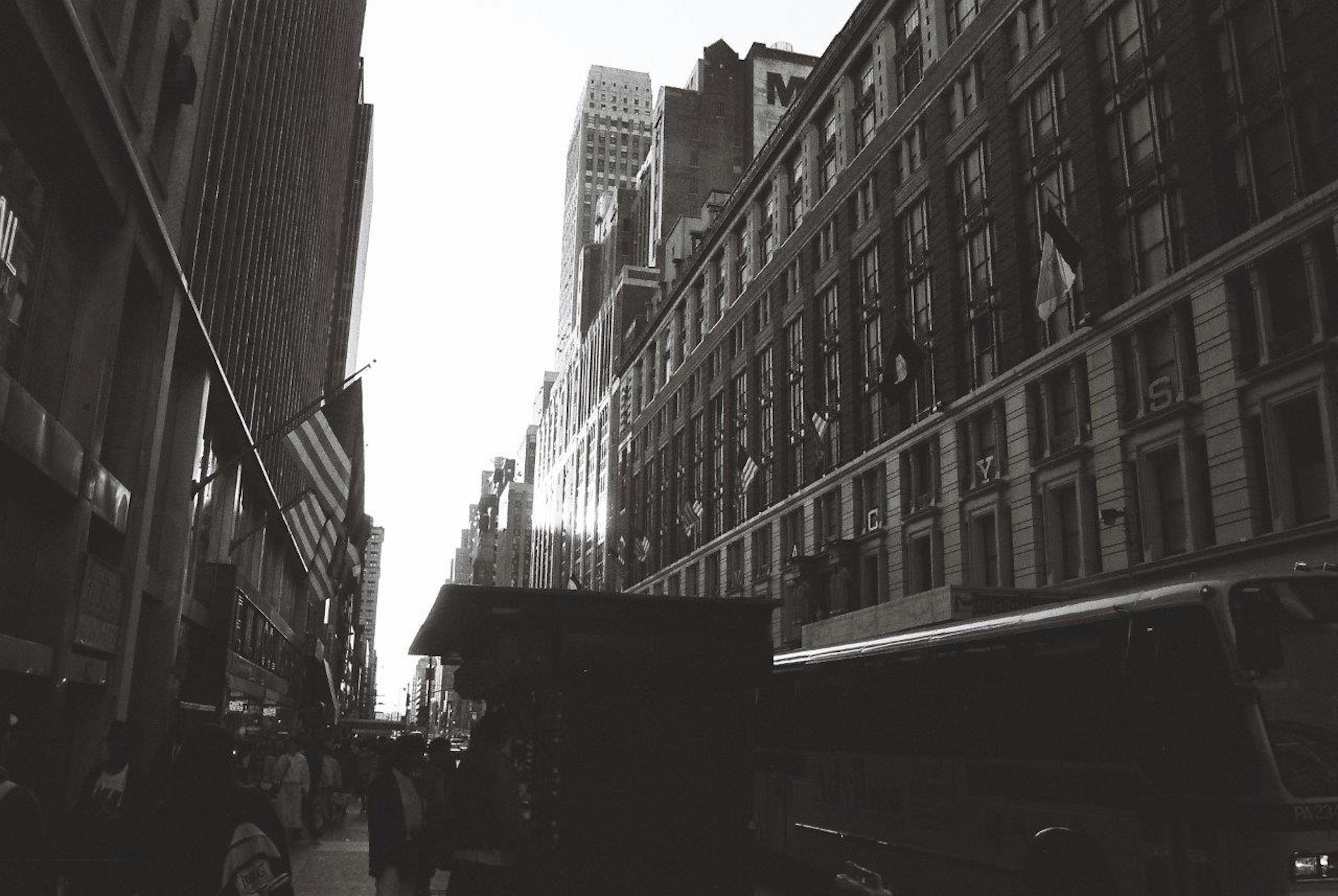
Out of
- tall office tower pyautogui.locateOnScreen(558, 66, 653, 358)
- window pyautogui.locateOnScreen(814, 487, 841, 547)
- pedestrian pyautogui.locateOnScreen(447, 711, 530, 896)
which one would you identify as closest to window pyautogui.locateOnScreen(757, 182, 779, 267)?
window pyautogui.locateOnScreen(814, 487, 841, 547)

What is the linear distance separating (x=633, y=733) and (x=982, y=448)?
102 feet

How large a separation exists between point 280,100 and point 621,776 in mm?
31733

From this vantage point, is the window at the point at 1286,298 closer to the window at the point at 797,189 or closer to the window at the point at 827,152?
the window at the point at 827,152

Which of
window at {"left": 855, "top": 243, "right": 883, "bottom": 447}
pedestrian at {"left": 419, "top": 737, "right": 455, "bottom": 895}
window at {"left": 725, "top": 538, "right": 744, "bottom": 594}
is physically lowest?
pedestrian at {"left": 419, "top": 737, "right": 455, "bottom": 895}

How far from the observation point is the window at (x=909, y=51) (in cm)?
4559

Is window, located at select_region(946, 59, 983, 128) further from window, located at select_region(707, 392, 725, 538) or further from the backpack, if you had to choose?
the backpack

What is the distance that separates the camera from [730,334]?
67500 mm

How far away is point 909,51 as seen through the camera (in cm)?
4669

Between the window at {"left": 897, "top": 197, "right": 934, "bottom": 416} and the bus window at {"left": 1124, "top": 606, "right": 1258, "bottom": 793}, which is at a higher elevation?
the window at {"left": 897, "top": 197, "right": 934, "bottom": 416}

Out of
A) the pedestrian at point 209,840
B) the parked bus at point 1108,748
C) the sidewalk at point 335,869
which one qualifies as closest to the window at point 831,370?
the sidewalk at point 335,869

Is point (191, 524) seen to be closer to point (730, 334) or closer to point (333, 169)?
point (333, 169)

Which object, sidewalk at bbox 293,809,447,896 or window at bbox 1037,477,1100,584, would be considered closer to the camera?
sidewalk at bbox 293,809,447,896

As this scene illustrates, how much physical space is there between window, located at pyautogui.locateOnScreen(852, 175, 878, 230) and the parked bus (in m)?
36.3

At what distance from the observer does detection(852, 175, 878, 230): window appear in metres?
48.7
